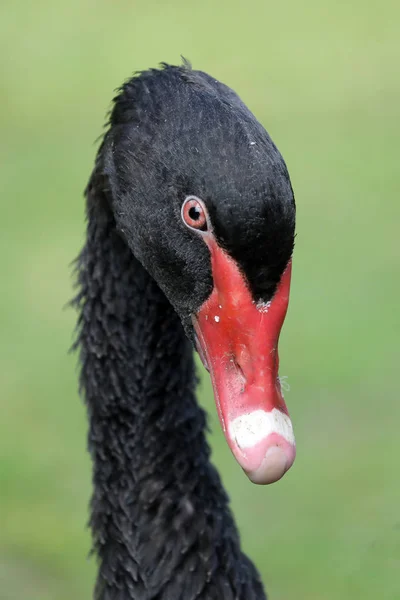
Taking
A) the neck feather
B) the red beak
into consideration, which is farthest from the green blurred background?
the red beak

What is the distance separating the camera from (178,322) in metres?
2.04

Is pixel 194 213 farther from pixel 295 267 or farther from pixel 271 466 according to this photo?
pixel 295 267

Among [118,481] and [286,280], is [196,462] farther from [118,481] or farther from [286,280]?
[286,280]

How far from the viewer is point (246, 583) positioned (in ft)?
6.76

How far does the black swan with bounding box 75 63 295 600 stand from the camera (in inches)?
61.4

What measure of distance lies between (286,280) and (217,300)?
0.11m

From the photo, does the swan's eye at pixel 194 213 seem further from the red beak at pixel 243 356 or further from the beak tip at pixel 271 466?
the beak tip at pixel 271 466

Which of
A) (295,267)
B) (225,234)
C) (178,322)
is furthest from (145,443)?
(295,267)

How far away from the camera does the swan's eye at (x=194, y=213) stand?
1605 mm

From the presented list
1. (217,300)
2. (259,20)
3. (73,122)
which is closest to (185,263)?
(217,300)

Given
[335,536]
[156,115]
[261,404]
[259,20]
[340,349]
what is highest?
[259,20]

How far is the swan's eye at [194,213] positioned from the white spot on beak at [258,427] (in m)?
0.30

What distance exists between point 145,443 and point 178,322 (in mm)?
242

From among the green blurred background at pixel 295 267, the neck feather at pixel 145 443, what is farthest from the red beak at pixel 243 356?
the green blurred background at pixel 295 267
